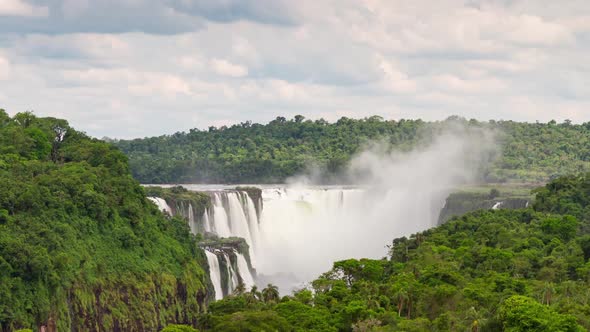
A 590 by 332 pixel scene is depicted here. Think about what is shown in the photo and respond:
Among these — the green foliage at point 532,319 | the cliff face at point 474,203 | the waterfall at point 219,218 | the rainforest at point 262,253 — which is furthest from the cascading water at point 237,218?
the green foliage at point 532,319

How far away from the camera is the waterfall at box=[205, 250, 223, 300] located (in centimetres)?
10389

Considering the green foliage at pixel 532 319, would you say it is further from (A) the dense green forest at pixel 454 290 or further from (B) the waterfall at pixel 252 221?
Answer: (B) the waterfall at pixel 252 221

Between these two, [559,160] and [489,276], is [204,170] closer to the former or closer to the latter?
[559,160]

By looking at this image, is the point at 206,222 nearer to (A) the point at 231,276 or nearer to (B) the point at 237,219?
(B) the point at 237,219

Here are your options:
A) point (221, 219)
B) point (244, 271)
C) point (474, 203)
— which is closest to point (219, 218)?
point (221, 219)

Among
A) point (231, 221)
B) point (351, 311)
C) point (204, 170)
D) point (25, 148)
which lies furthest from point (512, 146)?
point (351, 311)

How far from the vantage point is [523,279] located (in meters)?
84.9

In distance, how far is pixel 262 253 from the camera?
135000 mm

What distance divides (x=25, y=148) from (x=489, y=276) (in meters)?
37.7

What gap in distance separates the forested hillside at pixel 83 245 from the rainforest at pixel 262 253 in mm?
131

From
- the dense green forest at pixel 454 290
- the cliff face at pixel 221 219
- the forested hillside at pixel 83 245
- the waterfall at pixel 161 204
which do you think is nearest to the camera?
the dense green forest at pixel 454 290

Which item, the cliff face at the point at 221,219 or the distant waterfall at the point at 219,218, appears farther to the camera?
the distant waterfall at the point at 219,218

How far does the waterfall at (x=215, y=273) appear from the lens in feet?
341

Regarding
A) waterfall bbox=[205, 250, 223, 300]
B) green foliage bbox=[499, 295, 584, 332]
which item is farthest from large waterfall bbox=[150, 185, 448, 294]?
green foliage bbox=[499, 295, 584, 332]
